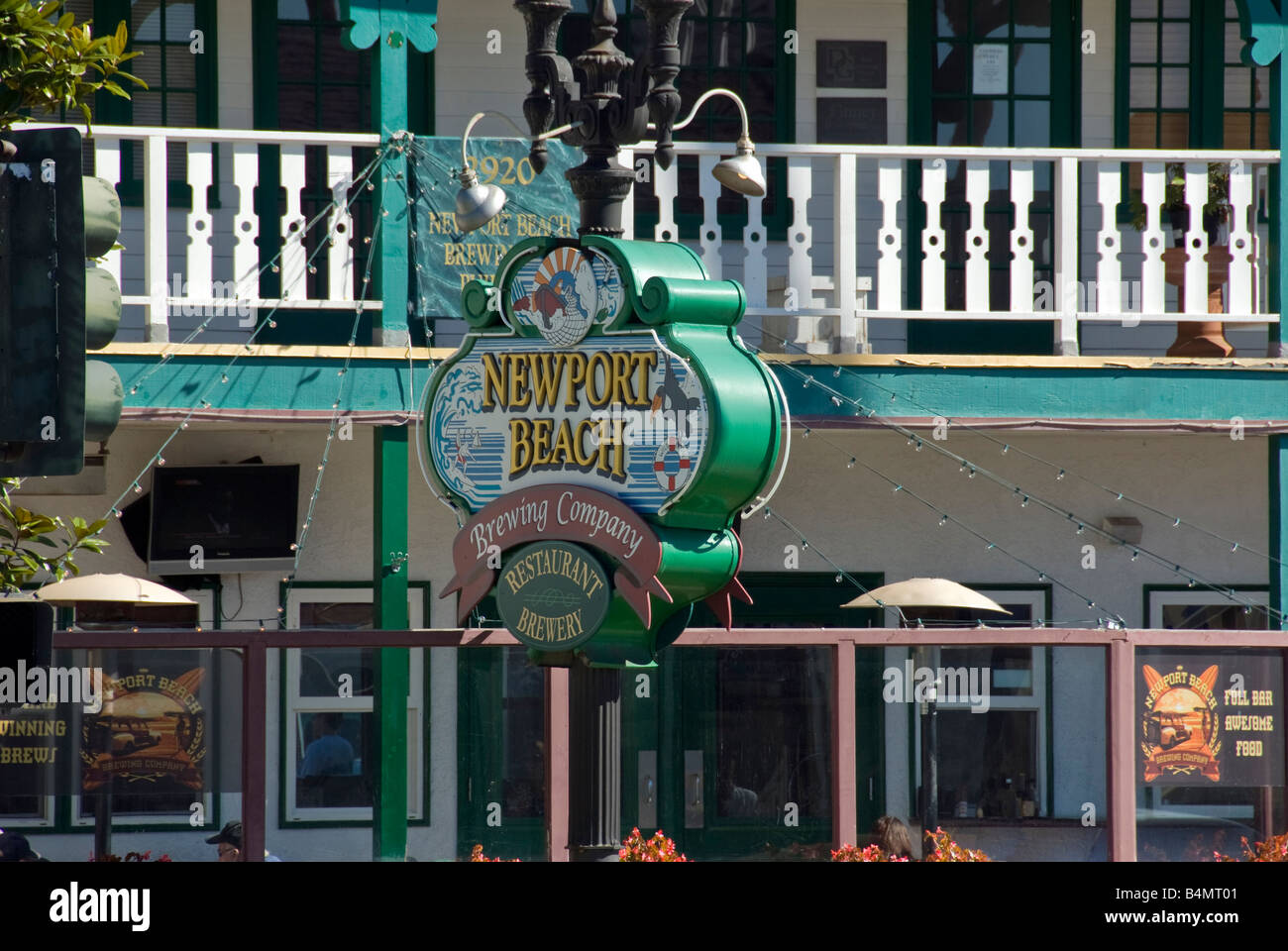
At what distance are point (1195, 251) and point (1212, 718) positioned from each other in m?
3.60

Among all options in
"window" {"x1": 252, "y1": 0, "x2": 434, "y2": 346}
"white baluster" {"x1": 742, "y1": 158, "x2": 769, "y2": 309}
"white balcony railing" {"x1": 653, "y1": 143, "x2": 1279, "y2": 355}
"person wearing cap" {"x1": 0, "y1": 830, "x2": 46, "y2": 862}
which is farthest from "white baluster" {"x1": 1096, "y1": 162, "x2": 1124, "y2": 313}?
"person wearing cap" {"x1": 0, "y1": 830, "x2": 46, "y2": 862}

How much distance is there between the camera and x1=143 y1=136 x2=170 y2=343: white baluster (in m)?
10.2

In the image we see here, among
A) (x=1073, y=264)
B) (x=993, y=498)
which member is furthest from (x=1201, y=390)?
(x=993, y=498)

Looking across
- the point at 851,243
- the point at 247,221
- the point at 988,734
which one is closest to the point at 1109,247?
the point at 851,243

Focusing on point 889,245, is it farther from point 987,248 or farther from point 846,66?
point 846,66

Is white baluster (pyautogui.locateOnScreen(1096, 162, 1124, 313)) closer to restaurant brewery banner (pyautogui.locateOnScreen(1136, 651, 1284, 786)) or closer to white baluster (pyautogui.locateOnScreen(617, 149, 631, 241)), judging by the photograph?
white baluster (pyautogui.locateOnScreen(617, 149, 631, 241))

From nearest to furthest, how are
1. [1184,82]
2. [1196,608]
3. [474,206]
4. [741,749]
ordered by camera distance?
[741,749] < [474,206] < [1196,608] < [1184,82]

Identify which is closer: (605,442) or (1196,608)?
(605,442)

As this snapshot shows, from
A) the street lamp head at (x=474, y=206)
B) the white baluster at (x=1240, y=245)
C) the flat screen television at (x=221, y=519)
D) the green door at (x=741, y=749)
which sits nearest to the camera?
the green door at (x=741, y=749)

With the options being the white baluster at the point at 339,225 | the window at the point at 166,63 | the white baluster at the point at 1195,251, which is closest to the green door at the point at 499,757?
the white baluster at the point at 339,225

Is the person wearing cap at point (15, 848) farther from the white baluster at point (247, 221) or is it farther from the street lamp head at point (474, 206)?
the white baluster at point (247, 221)

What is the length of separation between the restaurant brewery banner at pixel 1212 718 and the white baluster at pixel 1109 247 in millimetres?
2843

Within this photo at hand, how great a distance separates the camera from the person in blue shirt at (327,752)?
8.36 m

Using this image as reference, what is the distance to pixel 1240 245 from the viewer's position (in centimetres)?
1091
